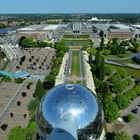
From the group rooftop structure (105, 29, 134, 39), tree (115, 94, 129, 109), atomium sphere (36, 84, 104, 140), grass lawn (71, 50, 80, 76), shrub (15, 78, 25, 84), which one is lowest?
rooftop structure (105, 29, 134, 39)

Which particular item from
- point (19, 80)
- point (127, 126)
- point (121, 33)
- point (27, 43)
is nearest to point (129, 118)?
point (127, 126)

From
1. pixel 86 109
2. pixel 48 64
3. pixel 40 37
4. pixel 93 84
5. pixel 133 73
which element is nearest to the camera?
pixel 86 109

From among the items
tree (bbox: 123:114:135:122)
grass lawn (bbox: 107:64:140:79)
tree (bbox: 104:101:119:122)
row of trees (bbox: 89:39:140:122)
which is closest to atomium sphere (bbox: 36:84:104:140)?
tree (bbox: 104:101:119:122)

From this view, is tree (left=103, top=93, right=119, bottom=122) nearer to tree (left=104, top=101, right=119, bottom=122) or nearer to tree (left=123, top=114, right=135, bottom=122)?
tree (left=104, top=101, right=119, bottom=122)

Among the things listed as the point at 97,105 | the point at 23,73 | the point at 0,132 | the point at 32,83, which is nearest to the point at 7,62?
the point at 23,73

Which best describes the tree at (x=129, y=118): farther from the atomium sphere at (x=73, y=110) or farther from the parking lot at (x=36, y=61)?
the parking lot at (x=36, y=61)

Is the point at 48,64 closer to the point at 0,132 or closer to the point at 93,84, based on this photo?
the point at 93,84

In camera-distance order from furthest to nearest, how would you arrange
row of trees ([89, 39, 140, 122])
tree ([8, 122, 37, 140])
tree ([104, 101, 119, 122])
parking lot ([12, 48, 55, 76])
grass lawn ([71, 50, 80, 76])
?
parking lot ([12, 48, 55, 76]) < grass lawn ([71, 50, 80, 76]) < row of trees ([89, 39, 140, 122]) < tree ([104, 101, 119, 122]) < tree ([8, 122, 37, 140])
